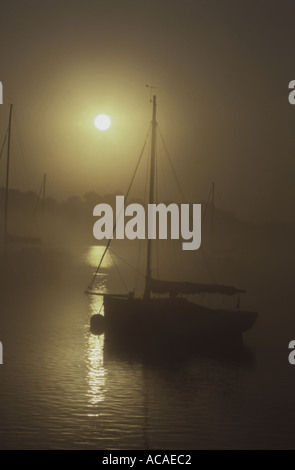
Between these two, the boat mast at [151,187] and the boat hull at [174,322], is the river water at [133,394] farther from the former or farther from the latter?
the boat mast at [151,187]

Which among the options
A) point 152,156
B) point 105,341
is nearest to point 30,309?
point 105,341

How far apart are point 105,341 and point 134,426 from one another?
58.3ft

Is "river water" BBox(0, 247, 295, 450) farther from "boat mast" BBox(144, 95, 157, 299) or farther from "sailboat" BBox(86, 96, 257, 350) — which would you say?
"boat mast" BBox(144, 95, 157, 299)

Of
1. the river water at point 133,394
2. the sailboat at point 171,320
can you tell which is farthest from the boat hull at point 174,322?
the river water at point 133,394

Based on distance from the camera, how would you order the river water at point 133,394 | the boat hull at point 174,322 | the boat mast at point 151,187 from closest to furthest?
the river water at point 133,394, the boat hull at point 174,322, the boat mast at point 151,187

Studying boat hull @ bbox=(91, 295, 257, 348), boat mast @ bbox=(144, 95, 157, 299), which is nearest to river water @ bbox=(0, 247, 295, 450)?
boat hull @ bbox=(91, 295, 257, 348)

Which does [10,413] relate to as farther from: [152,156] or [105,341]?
[152,156]

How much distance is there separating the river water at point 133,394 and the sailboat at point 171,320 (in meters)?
1.29

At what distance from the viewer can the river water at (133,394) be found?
91.5ft

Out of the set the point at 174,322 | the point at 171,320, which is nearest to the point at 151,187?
the point at 171,320

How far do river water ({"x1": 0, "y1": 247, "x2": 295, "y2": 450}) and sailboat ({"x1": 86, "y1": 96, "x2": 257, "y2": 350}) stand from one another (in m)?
1.29

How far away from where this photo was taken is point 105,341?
4678 centimetres

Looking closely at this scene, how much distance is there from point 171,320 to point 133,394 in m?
9.53

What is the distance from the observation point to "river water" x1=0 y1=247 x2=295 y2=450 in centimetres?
2788
